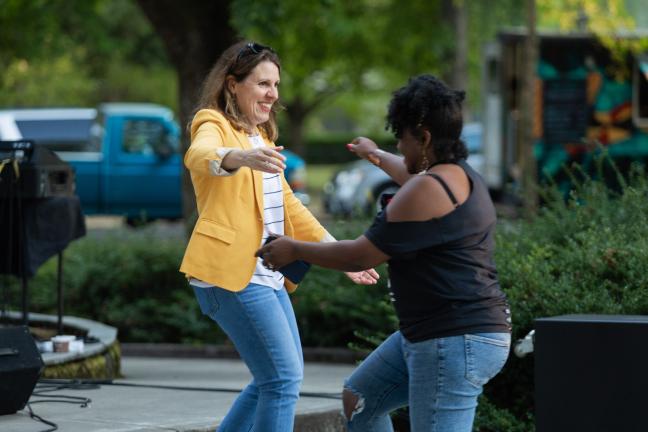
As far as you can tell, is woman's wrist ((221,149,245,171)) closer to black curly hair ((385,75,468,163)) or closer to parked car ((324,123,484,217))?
black curly hair ((385,75,468,163))

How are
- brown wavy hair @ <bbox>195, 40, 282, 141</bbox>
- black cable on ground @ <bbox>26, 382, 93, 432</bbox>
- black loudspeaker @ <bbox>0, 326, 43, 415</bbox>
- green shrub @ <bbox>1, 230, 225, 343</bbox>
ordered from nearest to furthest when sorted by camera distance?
brown wavy hair @ <bbox>195, 40, 282, 141</bbox> < black loudspeaker @ <bbox>0, 326, 43, 415</bbox> < black cable on ground @ <bbox>26, 382, 93, 432</bbox> < green shrub @ <bbox>1, 230, 225, 343</bbox>

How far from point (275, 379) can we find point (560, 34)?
571 inches

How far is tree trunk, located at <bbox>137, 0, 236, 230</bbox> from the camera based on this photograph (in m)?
12.5

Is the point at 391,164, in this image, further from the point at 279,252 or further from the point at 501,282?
the point at 501,282

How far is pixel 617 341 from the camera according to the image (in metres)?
4.61

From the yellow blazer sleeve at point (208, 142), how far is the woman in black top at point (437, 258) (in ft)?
1.71

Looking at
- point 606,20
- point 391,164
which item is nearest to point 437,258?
point 391,164

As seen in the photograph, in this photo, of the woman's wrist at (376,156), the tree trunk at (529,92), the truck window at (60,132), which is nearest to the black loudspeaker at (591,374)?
the woman's wrist at (376,156)

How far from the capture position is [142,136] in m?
22.2

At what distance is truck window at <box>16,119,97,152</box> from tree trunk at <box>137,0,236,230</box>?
10088 millimetres

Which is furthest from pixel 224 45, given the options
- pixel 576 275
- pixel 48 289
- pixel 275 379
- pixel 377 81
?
pixel 377 81

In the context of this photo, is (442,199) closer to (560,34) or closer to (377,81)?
(560,34)

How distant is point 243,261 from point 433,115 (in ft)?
3.34

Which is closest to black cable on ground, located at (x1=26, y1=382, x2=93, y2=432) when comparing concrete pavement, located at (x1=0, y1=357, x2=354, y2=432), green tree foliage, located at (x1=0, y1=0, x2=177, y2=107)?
concrete pavement, located at (x1=0, y1=357, x2=354, y2=432)
